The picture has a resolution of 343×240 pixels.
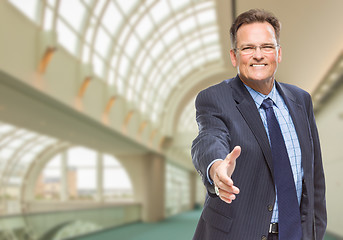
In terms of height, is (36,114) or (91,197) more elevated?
(36,114)

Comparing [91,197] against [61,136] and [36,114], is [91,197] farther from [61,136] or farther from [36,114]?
[36,114]

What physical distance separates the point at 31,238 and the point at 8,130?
22724 millimetres

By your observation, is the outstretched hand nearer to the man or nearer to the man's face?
the man

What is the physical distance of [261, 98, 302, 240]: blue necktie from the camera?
1638 mm

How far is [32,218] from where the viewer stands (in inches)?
550

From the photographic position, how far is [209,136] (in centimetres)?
160

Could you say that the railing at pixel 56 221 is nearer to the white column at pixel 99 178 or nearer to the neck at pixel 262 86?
the neck at pixel 262 86

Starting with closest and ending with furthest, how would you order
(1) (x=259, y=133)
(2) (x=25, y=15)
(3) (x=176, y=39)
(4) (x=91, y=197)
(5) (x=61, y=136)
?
(1) (x=259, y=133) → (2) (x=25, y=15) → (5) (x=61, y=136) → (3) (x=176, y=39) → (4) (x=91, y=197)

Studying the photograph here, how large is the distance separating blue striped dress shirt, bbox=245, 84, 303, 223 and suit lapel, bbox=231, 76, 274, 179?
0.07 meters

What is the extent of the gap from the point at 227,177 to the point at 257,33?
0.74 meters

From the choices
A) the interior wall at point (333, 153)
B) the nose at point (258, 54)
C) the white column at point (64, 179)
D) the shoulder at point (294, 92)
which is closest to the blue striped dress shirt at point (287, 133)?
the shoulder at point (294, 92)

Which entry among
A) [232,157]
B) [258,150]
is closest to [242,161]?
[258,150]

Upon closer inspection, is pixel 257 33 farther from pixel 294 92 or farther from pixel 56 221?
pixel 56 221

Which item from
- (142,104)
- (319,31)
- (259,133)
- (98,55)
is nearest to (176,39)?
(142,104)
